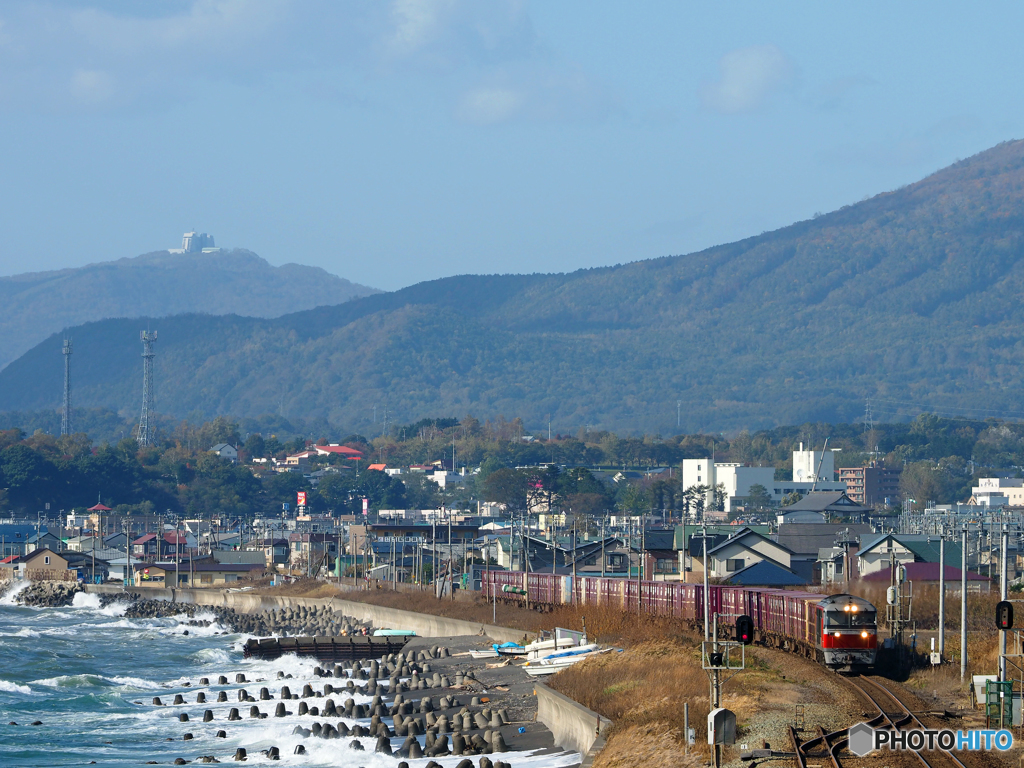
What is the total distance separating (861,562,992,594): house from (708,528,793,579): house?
7.98 m

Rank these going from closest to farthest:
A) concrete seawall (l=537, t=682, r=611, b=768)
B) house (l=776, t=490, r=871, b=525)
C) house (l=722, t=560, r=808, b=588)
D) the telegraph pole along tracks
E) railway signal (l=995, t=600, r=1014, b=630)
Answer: the telegraph pole along tracks → railway signal (l=995, t=600, r=1014, b=630) → concrete seawall (l=537, t=682, r=611, b=768) → house (l=722, t=560, r=808, b=588) → house (l=776, t=490, r=871, b=525)

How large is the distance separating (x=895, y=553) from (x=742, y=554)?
7613 millimetres

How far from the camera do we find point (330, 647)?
2397 inches

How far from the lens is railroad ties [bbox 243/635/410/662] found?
59688 mm

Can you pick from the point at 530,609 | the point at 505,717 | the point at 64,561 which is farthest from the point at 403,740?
the point at 64,561

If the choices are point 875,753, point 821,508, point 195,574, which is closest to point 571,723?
point 875,753

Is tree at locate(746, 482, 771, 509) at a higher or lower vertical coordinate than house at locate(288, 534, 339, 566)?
higher

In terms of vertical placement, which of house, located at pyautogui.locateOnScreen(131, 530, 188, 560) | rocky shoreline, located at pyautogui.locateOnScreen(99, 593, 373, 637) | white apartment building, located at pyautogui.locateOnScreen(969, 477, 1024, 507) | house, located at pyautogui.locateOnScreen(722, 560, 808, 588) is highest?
white apartment building, located at pyautogui.locateOnScreen(969, 477, 1024, 507)

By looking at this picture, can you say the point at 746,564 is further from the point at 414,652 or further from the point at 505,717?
the point at 505,717

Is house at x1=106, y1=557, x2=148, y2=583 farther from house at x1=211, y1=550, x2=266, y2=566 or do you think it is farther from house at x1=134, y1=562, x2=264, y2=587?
house at x1=211, y1=550, x2=266, y2=566

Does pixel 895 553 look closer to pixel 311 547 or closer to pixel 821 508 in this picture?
pixel 821 508

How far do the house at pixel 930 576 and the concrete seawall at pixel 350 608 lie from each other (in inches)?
615

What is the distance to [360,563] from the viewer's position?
108312 millimetres

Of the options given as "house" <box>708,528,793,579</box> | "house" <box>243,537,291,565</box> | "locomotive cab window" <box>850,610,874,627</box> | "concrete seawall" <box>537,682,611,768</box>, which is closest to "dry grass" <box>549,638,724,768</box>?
"concrete seawall" <box>537,682,611,768</box>
